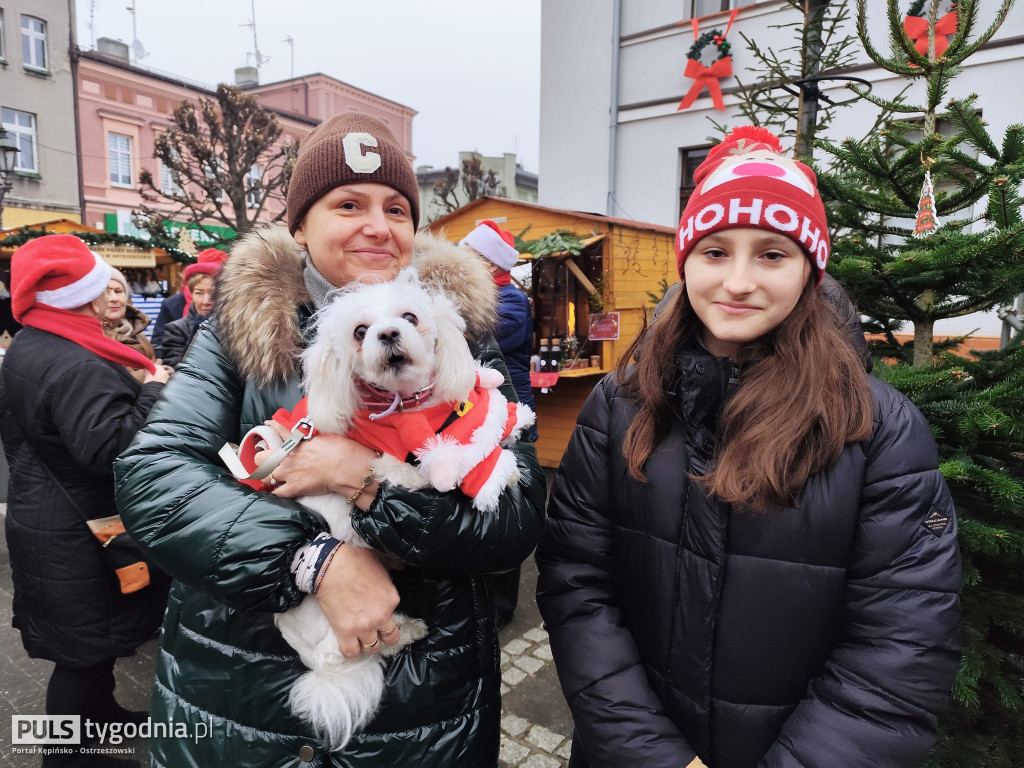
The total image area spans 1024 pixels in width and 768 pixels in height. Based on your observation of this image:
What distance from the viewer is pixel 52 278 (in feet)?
8.59

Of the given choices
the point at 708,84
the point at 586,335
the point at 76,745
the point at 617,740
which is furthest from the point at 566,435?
the point at 708,84

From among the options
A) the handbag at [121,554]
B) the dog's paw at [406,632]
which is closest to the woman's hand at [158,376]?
the handbag at [121,554]

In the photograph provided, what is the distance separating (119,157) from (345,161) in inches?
1138

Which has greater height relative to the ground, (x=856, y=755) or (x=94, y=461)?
(x=94, y=461)

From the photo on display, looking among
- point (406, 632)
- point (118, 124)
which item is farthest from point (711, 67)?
point (118, 124)

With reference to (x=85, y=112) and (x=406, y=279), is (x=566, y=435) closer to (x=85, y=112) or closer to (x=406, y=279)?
(x=406, y=279)

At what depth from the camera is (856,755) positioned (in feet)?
3.95

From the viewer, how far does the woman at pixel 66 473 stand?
7.99ft

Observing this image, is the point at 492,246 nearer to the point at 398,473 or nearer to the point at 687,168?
the point at 398,473

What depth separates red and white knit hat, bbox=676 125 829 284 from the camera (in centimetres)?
132

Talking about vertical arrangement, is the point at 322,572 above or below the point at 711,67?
below

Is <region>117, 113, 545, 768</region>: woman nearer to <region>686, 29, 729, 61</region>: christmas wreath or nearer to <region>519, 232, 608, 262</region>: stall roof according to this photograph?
<region>519, 232, 608, 262</region>: stall roof

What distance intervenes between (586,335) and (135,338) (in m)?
4.60

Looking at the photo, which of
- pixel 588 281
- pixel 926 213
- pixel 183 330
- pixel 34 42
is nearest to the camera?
pixel 926 213
